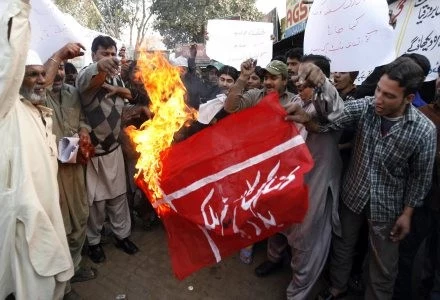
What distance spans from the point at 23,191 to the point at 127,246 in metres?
2.28

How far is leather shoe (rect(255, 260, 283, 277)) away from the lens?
4066 mm

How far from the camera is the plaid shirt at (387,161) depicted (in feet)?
8.80

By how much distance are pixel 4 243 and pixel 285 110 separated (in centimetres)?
254

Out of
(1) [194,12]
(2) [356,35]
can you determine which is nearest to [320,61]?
(2) [356,35]

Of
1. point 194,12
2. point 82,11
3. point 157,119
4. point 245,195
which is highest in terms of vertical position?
point 82,11

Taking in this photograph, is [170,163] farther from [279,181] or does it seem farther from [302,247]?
[302,247]

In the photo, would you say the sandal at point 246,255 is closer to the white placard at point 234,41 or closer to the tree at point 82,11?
the white placard at point 234,41

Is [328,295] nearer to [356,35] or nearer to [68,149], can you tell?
[356,35]

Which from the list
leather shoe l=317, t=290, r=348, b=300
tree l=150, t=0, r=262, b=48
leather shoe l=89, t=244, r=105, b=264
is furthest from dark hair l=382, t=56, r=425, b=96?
tree l=150, t=0, r=262, b=48

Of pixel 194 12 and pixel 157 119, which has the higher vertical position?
pixel 194 12

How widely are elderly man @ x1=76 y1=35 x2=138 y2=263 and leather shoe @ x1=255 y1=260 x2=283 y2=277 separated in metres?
1.77

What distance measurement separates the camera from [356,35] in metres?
2.89

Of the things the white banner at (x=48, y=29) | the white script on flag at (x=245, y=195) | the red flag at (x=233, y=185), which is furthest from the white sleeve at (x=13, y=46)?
the white script on flag at (x=245, y=195)

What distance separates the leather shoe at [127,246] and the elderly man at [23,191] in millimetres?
1622
